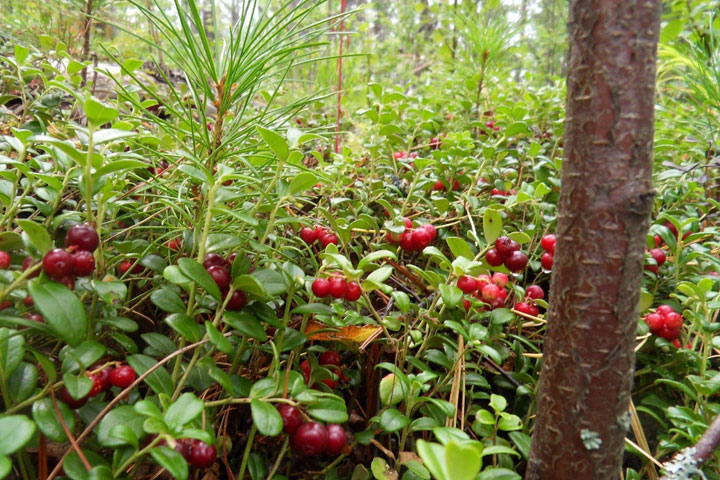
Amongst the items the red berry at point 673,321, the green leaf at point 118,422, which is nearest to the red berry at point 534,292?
the red berry at point 673,321

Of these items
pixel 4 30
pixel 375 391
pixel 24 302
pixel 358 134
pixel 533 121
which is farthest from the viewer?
pixel 358 134

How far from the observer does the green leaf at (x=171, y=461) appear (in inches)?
26.7

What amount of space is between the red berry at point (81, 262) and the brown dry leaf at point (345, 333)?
1.71ft

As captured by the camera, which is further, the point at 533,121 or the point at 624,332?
the point at 533,121

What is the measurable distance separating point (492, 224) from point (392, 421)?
56cm

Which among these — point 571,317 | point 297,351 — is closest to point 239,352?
point 297,351

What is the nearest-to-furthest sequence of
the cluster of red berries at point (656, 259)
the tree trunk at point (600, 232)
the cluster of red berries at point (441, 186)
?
the tree trunk at point (600, 232)
the cluster of red berries at point (656, 259)
the cluster of red berries at point (441, 186)

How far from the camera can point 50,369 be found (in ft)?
2.62

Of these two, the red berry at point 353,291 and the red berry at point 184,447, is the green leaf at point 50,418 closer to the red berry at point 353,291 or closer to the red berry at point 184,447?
the red berry at point 184,447

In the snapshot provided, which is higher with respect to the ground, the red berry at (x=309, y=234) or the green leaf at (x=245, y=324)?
the red berry at (x=309, y=234)

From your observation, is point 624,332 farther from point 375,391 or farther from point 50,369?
point 50,369

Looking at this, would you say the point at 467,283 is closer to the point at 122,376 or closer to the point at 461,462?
the point at 461,462

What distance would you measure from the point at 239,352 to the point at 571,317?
2.24 ft

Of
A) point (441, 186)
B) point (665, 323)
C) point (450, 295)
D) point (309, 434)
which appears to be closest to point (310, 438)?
point (309, 434)
